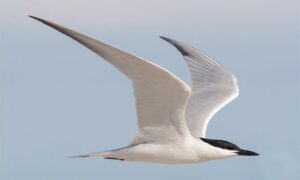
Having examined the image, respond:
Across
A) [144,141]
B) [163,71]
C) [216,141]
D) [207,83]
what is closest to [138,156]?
[144,141]

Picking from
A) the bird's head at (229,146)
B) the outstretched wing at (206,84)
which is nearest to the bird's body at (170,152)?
the bird's head at (229,146)

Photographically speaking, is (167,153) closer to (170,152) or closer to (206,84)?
(170,152)

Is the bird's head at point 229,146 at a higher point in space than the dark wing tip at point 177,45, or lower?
lower

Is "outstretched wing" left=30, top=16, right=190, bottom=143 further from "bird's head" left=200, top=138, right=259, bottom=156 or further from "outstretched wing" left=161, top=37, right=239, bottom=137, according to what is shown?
"outstretched wing" left=161, top=37, right=239, bottom=137

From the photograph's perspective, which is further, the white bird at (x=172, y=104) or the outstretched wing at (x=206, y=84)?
the outstretched wing at (x=206, y=84)

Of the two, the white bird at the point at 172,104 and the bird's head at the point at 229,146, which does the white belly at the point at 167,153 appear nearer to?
the white bird at the point at 172,104

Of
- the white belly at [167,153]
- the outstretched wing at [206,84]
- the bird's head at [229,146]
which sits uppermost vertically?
the outstretched wing at [206,84]

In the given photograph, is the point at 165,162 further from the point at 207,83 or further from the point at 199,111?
the point at 207,83

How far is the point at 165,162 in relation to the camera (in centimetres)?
1088

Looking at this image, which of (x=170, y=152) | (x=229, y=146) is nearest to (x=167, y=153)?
(x=170, y=152)

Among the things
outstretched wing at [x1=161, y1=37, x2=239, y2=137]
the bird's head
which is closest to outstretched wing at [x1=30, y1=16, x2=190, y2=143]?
the bird's head

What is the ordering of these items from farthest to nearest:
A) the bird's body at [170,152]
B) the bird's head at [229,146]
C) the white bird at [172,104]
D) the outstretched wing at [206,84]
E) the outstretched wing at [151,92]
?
the outstretched wing at [206,84] < the bird's head at [229,146] < the bird's body at [170,152] < the white bird at [172,104] < the outstretched wing at [151,92]

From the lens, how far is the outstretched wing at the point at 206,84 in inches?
501

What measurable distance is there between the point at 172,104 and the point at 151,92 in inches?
17.2
